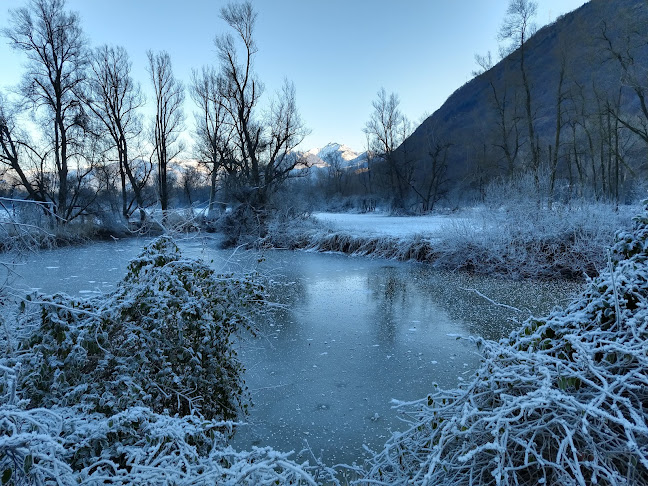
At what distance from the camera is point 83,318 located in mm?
2506

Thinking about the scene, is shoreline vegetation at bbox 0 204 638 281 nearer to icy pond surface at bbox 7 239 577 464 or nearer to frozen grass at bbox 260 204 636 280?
frozen grass at bbox 260 204 636 280

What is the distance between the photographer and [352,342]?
5480mm

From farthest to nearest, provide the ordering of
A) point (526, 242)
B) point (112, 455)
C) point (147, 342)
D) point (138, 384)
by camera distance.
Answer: point (526, 242) < point (147, 342) < point (138, 384) < point (112, 455)

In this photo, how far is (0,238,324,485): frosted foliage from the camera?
1466mm

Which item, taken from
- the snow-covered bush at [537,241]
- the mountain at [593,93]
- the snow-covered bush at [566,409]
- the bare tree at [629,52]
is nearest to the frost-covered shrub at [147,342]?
the snow-covered bush at [566,409]

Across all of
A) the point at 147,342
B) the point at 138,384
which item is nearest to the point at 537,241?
the point at 147,342

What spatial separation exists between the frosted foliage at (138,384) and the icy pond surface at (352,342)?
0.38 metres

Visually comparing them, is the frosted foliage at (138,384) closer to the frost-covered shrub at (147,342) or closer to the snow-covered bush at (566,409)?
the frost-covered shrub at (147,342)

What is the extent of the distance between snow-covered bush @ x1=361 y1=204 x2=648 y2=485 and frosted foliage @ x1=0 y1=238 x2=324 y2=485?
2.31 feet

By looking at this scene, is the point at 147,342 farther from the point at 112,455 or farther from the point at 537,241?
the point at 537,241

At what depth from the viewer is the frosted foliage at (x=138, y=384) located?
1.47 meters

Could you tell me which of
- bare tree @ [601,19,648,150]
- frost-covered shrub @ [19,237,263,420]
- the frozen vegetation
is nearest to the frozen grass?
bare tree @ [601,19,648,150]

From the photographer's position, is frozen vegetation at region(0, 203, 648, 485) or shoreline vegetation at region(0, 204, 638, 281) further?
shoreline vegetation at region(0, 204, 638, 281)

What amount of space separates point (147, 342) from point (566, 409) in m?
2.39
